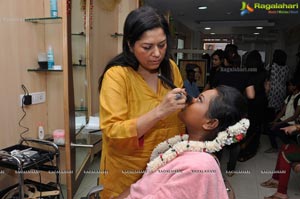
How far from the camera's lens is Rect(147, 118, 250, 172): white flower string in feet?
2.93

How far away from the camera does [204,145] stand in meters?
0.92

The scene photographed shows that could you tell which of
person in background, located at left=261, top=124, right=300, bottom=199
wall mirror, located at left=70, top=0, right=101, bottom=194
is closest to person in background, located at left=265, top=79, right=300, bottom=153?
person in background, located at left=261, top=124, right=300, bottom=199

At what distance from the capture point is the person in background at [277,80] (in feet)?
13.2

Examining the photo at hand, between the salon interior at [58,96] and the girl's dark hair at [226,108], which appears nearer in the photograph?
the girl's dark hair at [226,108]

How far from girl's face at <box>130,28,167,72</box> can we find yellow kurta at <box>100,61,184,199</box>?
3.1 inches

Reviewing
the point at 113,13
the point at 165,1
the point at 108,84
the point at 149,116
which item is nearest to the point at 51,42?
the point at 113,13

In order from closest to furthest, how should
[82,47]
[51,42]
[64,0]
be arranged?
[64,0] < [51,42] < [82,47]

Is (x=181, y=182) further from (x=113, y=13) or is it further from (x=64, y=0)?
(x=113, y=13)

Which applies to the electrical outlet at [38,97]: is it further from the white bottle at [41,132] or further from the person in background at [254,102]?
the person in background at [254,102]

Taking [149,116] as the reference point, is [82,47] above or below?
above

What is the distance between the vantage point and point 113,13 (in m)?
3.09

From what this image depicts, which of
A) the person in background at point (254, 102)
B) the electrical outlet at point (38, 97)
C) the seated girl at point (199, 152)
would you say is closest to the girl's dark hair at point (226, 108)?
the seated girl at point (199, 152)

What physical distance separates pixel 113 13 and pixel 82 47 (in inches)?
34.0

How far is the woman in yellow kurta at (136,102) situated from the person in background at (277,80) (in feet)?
11.2
